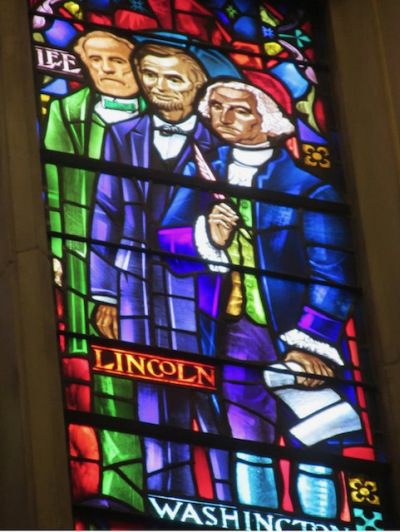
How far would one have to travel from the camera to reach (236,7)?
45.4 ft

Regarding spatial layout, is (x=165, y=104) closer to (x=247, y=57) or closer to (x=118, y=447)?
(x=247, y=57)

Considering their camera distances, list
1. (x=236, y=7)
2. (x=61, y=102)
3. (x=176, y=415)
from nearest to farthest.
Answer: (x=176, y=415)
(x=61, y=102)
(x=236, y=7)

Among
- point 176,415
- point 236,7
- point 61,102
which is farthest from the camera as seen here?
point 236,7

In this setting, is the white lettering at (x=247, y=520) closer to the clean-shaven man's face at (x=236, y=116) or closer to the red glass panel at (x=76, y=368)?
the red glass panel at (x=76, y=368)

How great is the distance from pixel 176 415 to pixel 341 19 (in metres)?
2.55

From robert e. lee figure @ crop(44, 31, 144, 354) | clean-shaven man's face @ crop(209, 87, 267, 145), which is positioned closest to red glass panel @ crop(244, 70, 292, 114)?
clean-shaven man's face @ crop(209, 87, 267, 145)

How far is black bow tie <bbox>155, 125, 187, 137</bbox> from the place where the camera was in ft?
43.0

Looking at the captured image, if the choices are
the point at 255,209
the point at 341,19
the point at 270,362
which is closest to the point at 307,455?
the point at 270,362

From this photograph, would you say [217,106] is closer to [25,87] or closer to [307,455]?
[25,87]

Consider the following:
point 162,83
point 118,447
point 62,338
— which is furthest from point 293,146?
point 118,447

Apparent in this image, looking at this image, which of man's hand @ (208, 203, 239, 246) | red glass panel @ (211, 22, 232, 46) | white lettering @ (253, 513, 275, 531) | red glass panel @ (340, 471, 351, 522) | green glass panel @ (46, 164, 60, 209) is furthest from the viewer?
red glass panel @ (211, 22, 232, 46)

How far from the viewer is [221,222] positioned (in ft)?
42.2

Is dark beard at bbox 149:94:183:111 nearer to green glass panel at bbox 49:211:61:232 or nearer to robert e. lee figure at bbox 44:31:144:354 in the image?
robert e. lee figure at bbox 44:31:144:354

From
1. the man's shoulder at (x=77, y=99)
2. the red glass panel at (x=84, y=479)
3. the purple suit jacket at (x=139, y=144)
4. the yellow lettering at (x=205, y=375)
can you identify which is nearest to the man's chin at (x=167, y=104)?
the purple suit jacket at (x=139, y=144)
